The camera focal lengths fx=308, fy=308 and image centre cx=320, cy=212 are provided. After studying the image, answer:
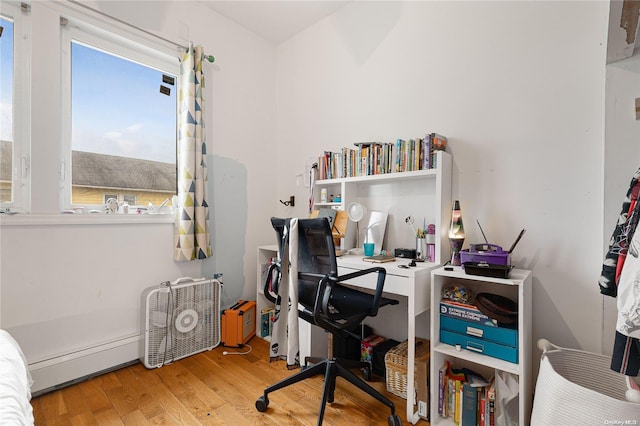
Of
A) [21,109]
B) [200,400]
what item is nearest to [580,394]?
[200,400]

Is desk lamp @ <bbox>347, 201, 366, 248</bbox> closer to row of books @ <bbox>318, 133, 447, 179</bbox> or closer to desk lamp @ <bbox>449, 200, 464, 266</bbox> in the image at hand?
row of books @ <bbox>318, 133, 447, 179</bbox>

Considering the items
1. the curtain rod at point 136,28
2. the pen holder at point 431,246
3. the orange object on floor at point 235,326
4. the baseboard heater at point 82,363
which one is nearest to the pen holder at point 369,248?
the pen holder at point 431,246

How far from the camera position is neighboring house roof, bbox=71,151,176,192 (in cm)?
205

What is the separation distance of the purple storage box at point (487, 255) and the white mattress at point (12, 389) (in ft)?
5.80

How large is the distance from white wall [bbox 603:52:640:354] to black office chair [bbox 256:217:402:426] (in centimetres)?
105

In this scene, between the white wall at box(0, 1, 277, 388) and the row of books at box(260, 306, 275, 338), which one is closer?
the white wall at box(0, 1, 277, 388)

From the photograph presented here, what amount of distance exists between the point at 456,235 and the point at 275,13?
2359 millimetres

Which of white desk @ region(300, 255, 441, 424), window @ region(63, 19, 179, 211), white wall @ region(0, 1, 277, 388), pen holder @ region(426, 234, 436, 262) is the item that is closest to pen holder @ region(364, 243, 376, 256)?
white desk @ region(300, 255, 441, 424)

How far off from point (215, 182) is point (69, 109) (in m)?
1.05

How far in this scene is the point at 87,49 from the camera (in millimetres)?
2090

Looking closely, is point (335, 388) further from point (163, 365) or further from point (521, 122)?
point (521, 122)

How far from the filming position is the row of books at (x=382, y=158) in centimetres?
192

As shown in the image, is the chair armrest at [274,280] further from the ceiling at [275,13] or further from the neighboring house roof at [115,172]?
the ceiling at [275,13]

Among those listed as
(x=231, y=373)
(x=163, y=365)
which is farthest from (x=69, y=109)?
(x=231, y=373)
